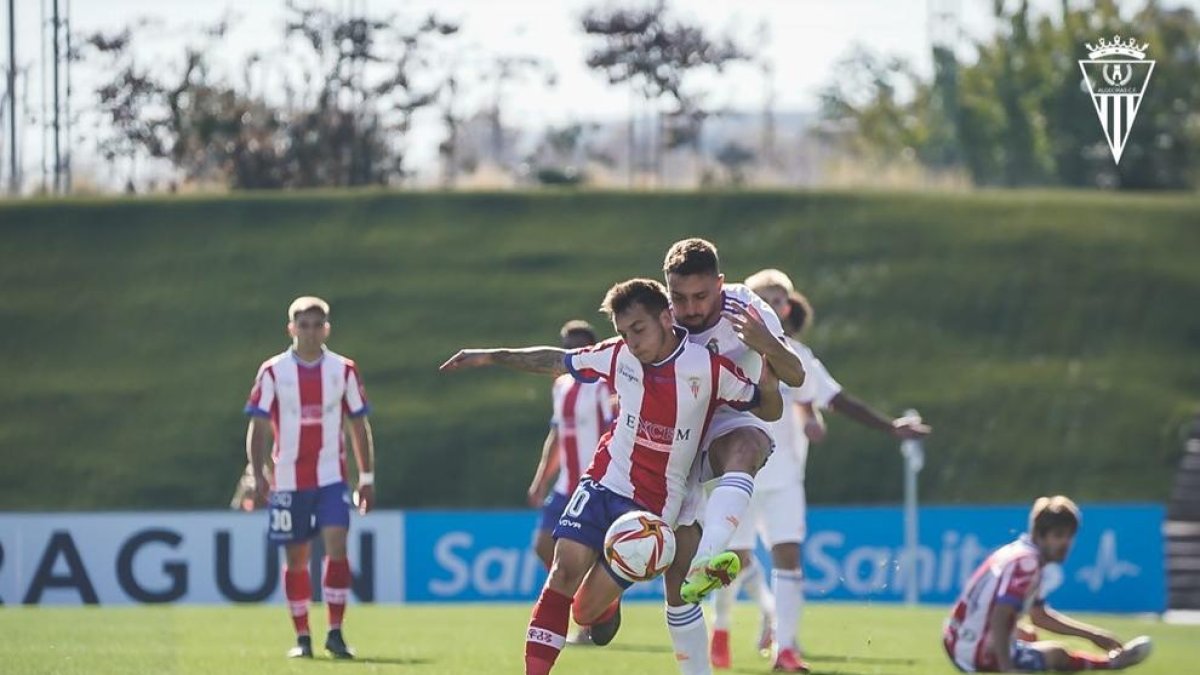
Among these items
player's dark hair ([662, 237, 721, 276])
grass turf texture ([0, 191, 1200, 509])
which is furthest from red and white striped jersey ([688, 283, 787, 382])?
grass turf texture ([0, 191, 1200, 509])

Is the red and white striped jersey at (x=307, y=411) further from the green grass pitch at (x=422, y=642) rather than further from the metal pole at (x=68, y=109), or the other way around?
the metal pole at (x=68, y=109)

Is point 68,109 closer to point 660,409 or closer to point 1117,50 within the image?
point 1117,50

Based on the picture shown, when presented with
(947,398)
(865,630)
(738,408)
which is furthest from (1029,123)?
(738,408)

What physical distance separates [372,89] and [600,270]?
6.58 meters

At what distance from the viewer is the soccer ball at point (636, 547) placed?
8.20 m

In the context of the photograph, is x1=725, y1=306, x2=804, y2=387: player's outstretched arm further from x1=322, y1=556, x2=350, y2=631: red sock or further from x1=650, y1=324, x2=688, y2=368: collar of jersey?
x1=322, y1=556, x2=350, y2=631: red sock

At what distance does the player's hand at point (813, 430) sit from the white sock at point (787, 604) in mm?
864

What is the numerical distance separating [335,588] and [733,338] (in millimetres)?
4484

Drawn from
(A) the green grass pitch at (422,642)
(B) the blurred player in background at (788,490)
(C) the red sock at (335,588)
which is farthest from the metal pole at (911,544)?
(C) the red sock at (335,588)

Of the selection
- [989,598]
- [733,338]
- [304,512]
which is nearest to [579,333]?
[304,512]

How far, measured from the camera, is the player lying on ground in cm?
832

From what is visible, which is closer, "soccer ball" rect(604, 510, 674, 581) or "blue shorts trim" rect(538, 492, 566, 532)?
"soccer ball" rect(604, 510, 674, 581)

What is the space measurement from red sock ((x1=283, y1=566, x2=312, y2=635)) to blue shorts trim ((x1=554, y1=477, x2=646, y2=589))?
4.02 m

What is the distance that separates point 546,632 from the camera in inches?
325
